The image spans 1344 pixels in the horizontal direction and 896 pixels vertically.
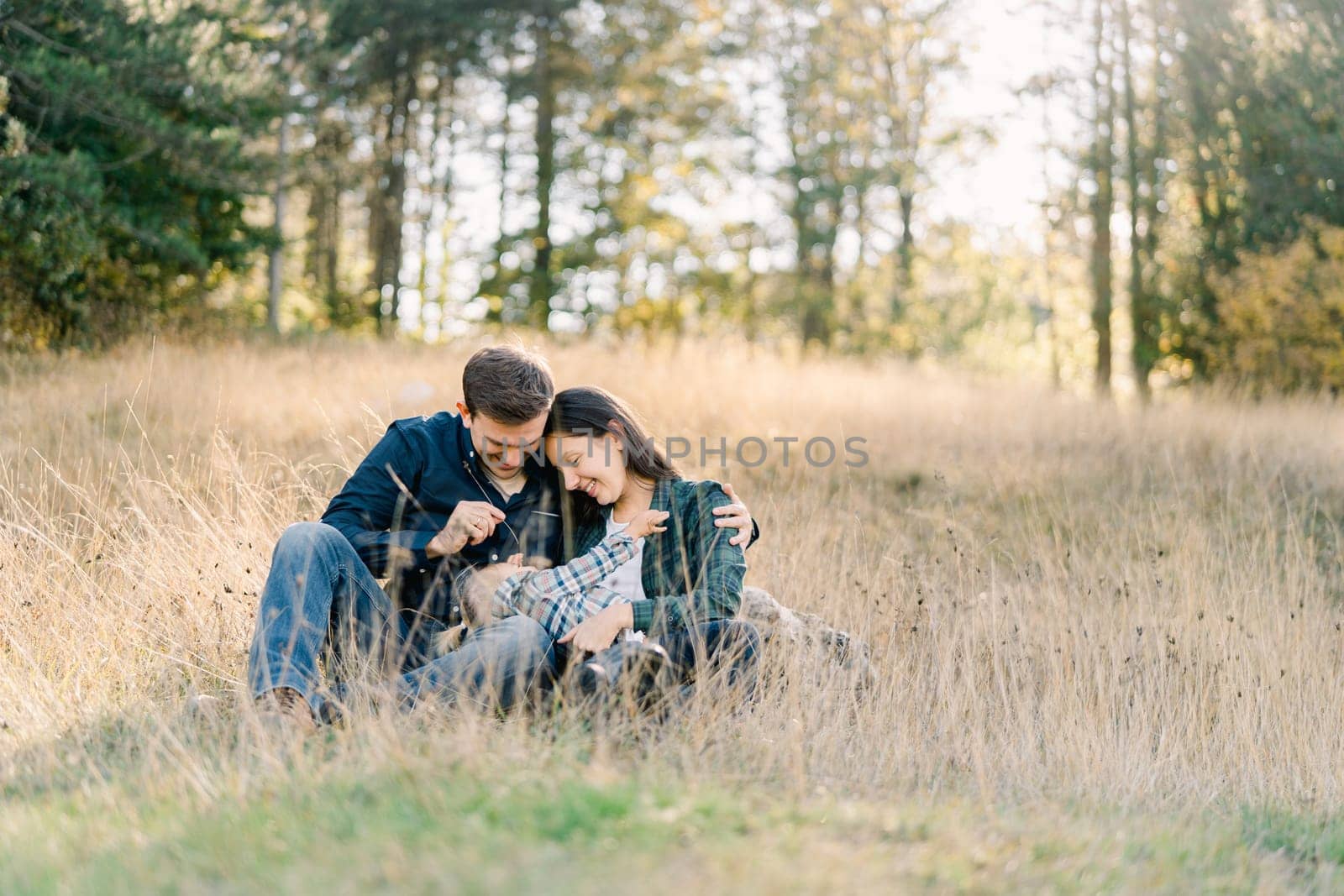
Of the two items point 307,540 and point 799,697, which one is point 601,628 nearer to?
point 799,697

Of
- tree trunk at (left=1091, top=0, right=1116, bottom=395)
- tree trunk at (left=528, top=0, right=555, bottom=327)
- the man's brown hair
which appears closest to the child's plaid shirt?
the man's brown hair

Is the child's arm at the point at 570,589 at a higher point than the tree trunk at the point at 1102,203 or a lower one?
lower

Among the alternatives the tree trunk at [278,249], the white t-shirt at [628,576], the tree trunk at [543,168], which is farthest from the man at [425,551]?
the tree trunk at [543,168]

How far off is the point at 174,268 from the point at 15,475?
24.8ft

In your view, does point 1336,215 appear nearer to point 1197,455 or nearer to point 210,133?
point 1197,455

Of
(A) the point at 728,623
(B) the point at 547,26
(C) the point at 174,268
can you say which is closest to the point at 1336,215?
(B) the point at 547,26

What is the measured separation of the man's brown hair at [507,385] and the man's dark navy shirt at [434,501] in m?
0.27

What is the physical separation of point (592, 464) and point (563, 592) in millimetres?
438

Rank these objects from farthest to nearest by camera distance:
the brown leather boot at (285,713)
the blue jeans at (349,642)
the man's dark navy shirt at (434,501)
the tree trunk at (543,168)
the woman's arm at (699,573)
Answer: the tree trunk at (543,168) < the man's dark navy shirt at (434,501) < the woman's arm at (699,573) < the blue jeans at (349,642) < the brown leather boot at (285,713)

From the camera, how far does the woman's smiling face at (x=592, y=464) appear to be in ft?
12.1

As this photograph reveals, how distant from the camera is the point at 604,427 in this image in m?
3.73

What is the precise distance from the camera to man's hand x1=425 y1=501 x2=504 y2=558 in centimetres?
347

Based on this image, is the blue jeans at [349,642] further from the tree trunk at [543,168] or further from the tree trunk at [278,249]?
the tree trunk at [543,168]

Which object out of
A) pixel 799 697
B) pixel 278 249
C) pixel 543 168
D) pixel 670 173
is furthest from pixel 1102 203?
pixel 799 697
